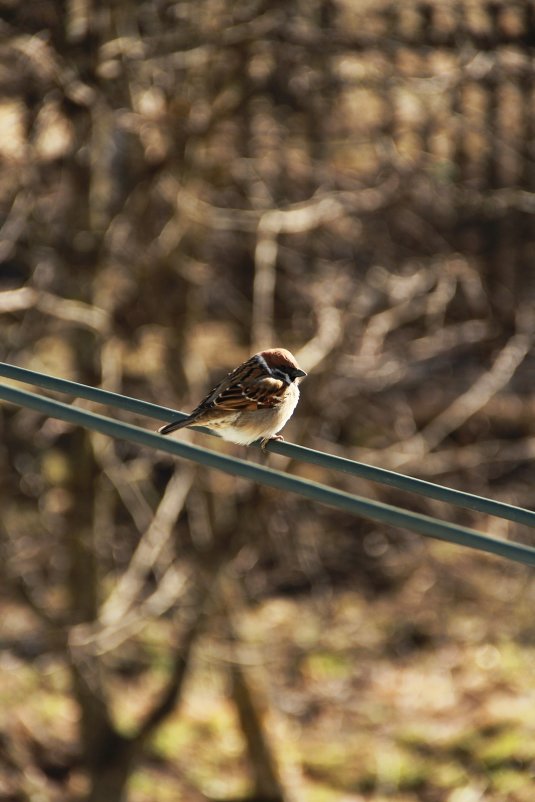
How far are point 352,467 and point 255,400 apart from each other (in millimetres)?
2269

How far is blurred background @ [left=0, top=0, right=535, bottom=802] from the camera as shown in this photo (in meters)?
8.16

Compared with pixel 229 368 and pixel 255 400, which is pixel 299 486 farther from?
pixel 229 368

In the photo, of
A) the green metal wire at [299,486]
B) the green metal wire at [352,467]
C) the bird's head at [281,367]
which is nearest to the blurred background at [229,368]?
the bird's head at [281,367]

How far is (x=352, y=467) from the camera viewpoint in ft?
10.5

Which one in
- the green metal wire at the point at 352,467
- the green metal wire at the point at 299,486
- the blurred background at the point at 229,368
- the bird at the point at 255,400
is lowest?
the blurred background at the point at 229,368

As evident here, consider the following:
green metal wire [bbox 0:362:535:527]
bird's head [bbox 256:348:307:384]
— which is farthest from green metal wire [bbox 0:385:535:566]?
bird's head [bbox 256:348:307:384]

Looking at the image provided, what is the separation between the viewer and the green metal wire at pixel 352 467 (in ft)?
10.0

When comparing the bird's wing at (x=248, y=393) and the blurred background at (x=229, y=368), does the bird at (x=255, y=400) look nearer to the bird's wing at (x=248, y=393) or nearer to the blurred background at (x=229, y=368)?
the bird's wing at (x=248, y=393)

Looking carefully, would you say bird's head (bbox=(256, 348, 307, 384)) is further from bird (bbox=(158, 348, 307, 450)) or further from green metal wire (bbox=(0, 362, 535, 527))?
green metal wire (bbox=(0, 362, 535, 527))

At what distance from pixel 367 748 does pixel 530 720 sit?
5.17ft

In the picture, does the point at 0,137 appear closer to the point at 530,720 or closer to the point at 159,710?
the point at 159,710

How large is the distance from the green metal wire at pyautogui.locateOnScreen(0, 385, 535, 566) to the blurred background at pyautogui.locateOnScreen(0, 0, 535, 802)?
14.6 feet

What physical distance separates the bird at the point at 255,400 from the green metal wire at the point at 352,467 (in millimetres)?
1582

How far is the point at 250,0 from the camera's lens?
8328mm
